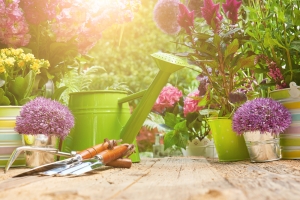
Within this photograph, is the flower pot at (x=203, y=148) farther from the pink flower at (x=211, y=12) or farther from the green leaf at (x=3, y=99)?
the green leaf at (x=3, y=99)

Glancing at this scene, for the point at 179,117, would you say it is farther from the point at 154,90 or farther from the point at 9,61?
the point at 9,61

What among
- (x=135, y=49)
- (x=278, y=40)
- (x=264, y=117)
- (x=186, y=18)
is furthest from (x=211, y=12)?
(x=135, y=49)

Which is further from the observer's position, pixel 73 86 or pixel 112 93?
pixel 73 86

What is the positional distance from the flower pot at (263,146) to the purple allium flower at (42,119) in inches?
16.3

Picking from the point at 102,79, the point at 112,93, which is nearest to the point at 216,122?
the point at 112,93

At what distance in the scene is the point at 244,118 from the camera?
96 centimetres

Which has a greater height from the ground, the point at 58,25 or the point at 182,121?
the point at 58,25

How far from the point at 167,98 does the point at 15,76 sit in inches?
22.5

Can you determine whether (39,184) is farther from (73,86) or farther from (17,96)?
(73,86)

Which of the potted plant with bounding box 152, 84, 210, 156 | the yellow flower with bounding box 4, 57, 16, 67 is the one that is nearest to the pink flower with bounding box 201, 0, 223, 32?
the potted plant with bounding box 152, 84, 210, 156

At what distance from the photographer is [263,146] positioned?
962mm

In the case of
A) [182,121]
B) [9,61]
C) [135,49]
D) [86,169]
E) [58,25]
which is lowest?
[86,169]

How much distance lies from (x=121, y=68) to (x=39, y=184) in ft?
10.0

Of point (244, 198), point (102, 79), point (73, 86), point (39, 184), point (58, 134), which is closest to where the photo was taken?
point (244, 198)
